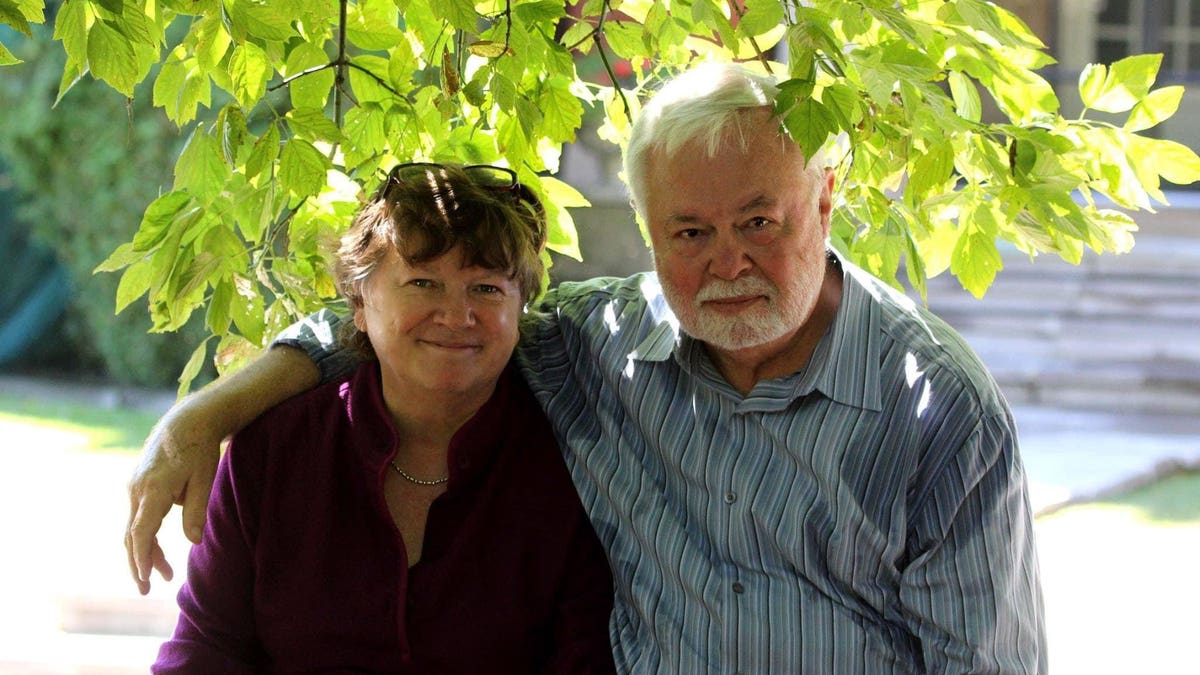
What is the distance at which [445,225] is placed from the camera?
6.85ft

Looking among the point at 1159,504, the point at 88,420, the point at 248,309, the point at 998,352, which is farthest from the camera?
the point at 88,420

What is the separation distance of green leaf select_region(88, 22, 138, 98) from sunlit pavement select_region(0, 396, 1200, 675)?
2.10 metres

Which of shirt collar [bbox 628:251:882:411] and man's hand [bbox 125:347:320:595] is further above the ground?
shirt collar [bbox 628:251:882:411]

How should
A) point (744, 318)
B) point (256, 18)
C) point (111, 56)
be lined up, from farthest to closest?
point (744, 318), point (256, 18), point (111, 56)

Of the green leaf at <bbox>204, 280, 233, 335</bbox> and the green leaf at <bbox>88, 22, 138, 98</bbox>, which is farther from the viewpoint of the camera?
the green leaf at <bbox>204, 280, 233, 335</bbox>

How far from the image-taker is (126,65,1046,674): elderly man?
74.0 inches

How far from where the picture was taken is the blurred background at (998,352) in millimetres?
4934

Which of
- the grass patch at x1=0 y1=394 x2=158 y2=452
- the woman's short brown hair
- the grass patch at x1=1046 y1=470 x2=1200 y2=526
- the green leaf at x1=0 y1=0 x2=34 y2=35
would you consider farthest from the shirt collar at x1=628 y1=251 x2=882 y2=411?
the grass patch at x1=0 y1=394 x2=158 y2=452

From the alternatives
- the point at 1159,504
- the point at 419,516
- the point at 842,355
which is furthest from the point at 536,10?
the point at 1159,504

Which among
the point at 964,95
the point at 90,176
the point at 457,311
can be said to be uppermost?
→ the point at 90,176

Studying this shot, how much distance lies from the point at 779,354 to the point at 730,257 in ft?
0.59

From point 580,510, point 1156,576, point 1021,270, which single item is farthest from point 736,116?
point 1021,270

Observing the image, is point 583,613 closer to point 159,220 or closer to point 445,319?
point 445,319

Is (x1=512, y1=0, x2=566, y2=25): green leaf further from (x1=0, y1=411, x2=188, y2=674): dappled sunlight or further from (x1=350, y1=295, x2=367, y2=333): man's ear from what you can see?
(x1=0, y1=411, x2=188, y2=674): dappled sunlight
